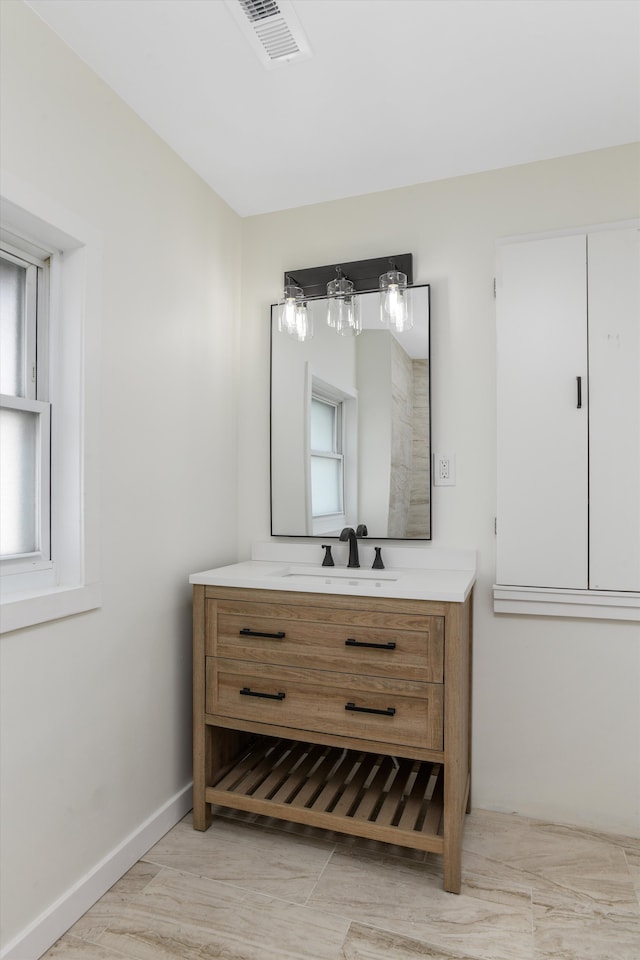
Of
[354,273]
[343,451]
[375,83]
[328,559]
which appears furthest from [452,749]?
[375,83]

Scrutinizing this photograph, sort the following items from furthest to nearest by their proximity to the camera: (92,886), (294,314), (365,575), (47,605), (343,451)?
(343,451) < (294,314) < (365,575) < (92,886) < (47,605)

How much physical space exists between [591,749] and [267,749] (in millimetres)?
1244

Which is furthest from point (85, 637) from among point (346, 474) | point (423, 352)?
point (423, 352)

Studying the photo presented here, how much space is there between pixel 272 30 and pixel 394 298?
914 millimetres

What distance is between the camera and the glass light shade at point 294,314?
2.27 m

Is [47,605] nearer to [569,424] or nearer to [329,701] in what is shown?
[329,701]

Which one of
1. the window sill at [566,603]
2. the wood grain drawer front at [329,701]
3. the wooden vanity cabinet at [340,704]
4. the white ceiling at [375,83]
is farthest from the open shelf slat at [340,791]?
the white ceiling at [375,83]

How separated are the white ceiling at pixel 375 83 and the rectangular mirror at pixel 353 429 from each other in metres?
0.53

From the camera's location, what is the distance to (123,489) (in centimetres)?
184

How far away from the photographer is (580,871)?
182 centimetres

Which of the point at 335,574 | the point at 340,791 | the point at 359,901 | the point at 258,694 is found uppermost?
the point at 335,574

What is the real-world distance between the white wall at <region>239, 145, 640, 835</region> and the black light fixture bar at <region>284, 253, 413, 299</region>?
0.06 metres

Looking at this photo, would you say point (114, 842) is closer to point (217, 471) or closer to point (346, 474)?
point (217, 471)

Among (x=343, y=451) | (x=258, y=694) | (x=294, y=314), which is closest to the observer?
(x=258, y=694)
